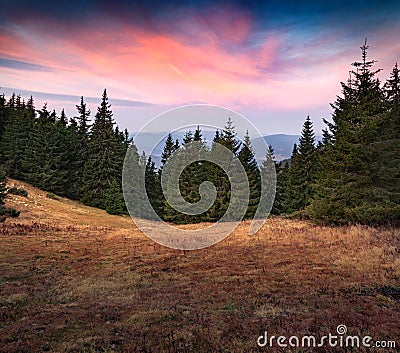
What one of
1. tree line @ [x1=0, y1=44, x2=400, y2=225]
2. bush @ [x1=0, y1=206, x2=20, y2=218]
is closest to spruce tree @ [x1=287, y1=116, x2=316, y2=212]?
tree line @ [x1=0, y1=44, x2=400, y2=225]

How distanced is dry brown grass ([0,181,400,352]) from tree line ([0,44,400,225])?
3.93m

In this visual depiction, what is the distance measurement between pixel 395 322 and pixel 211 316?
4596 mm

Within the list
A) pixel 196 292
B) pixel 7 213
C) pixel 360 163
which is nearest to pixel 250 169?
pixel 360 163

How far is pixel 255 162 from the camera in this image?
49.3 metres

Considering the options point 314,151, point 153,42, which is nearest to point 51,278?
point 153,42

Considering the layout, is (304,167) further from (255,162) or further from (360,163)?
(360,163)

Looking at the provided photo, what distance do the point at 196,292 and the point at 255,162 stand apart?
1599 inches

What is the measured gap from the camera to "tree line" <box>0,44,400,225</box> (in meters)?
21.3

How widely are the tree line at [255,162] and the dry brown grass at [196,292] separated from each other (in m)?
3.93

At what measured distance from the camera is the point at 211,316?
8094mm

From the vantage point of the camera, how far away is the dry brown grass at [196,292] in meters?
6.88

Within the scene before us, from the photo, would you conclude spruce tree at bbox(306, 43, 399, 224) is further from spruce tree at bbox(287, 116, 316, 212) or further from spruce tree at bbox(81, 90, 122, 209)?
spruce tree at bbox(81, 90, 122, 209)

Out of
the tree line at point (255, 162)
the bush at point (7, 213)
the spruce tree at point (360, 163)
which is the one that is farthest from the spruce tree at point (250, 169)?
the bush at point (7, 213)

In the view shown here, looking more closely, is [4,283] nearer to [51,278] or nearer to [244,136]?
[51,278]
